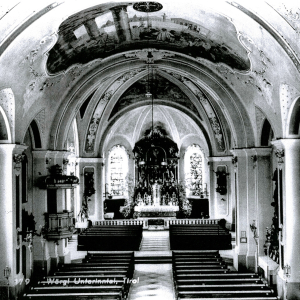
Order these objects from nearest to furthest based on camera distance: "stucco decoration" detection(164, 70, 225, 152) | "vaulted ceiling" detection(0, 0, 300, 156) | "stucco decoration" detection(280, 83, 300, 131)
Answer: "vaulted ceiling" detection(0, 0, 300, 156)
"stucco decoration" detection(280, 83, 300, 131)
"stucco decoration" detection(164, 70, 225, 152)

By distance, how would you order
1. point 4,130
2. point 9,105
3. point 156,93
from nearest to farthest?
point 9,105
point 4,130
point 156,93

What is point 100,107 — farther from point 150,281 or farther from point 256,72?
point 256,72

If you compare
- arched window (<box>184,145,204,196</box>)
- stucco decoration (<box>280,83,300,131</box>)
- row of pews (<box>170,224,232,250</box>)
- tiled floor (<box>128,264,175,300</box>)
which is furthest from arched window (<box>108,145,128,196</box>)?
stucco decoration (<box>280,83,300,131</box>)

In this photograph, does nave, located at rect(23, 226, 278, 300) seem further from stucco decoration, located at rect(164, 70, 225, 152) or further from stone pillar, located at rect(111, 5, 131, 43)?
stucco decoration, located at rect(164, 70, 225, 152)

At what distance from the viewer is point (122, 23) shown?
12.9m

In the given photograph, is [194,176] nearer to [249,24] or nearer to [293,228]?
[293,228]

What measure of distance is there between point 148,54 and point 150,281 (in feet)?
27.6

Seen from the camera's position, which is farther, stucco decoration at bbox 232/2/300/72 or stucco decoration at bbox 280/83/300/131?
stucco decoration at bbox 280/83/300/131

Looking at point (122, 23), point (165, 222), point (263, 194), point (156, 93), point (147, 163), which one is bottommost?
point (165, 222)

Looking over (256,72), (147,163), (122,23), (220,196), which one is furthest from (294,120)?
(147,163)

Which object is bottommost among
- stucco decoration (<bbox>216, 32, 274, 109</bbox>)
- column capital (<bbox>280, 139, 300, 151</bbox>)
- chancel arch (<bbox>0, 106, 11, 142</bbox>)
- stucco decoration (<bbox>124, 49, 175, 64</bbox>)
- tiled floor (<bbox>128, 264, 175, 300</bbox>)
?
tiled floor (<bbox>128, 264, 175, 300</bbox>)

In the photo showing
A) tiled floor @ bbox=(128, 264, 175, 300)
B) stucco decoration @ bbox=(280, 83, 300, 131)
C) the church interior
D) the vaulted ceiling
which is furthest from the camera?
tiled floor @ bbox=(128, 264, 175, 300)

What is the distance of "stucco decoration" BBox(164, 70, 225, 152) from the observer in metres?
22.8

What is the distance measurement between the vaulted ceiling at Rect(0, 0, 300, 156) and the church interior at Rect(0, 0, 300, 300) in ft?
0.16
